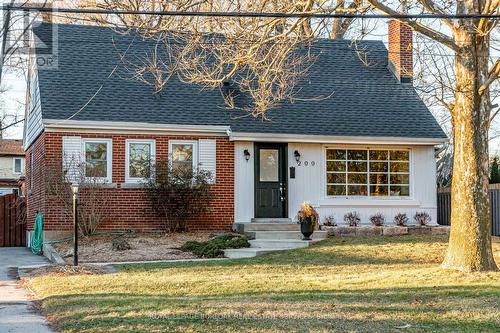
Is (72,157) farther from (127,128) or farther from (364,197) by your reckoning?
(364,197)

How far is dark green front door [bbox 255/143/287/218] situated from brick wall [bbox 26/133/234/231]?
81 cm

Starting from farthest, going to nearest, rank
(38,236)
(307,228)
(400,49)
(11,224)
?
(11,224) < (400,49) < (38,236) < (307,228)

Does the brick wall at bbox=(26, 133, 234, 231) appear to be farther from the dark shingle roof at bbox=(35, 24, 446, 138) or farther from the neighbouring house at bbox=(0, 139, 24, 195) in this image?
the neighbouring house at bbox=(0, 139, 24, 195)

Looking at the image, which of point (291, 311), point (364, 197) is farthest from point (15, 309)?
point (364, 197)

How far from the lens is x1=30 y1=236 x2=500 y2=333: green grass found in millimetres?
8398

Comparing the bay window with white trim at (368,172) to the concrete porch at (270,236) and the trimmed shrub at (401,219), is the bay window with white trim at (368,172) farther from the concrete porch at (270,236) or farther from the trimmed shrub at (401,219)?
the concrete porch at (270,236)

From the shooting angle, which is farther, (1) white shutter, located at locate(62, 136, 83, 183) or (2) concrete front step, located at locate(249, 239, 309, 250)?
(1) white shutter, located at locate(62, 136, 83, 183)

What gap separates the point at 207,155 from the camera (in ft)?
69.4

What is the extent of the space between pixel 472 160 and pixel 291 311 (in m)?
5.37

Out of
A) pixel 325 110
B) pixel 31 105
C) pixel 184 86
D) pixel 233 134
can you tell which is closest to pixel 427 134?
pixel 325 110

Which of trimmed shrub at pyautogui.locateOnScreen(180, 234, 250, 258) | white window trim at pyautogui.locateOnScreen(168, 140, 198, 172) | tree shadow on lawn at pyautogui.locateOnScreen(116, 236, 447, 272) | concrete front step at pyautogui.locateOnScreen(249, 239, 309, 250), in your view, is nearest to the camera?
tree shadow on lawn at pyautogui.locateOnScreen(116, 236, 447, 272)

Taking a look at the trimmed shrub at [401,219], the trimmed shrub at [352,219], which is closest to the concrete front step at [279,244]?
the trimmed shrub at [352,219]

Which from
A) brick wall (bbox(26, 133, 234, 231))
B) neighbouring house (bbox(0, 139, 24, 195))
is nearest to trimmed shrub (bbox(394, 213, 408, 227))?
brick wall (bbox(26, 133, 234, 231))

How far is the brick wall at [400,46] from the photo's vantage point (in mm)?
24156
